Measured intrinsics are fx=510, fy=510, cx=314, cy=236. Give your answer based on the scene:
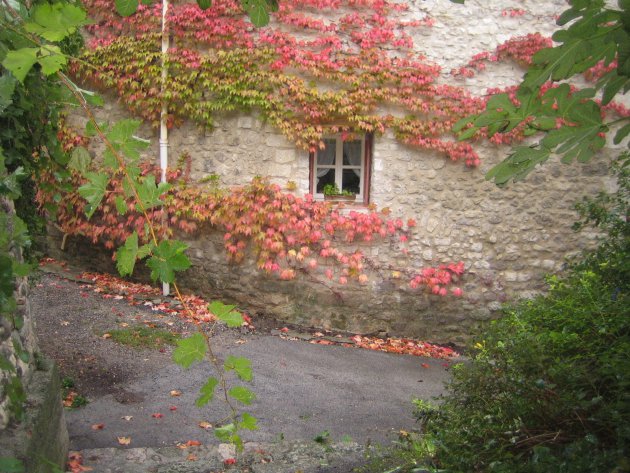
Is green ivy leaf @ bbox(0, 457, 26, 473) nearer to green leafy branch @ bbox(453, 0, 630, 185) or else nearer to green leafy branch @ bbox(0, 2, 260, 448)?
green leafy branch @ bbox(0, 2, 260, 448)

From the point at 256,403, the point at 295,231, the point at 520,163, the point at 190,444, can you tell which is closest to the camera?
the point at 520,163

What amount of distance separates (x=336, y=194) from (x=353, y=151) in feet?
1.88

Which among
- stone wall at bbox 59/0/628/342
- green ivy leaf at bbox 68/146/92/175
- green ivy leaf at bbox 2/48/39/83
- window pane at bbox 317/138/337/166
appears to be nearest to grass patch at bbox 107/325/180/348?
stone wall at bbox 59/0/628/342

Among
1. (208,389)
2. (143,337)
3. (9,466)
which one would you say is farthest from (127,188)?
(143,337)

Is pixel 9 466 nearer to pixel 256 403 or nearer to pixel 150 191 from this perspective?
pixel 150 191

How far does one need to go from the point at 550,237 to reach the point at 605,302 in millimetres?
4136

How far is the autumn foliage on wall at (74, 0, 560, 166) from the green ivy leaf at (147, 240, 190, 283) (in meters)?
4.97

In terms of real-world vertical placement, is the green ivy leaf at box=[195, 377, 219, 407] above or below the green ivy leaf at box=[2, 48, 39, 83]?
below

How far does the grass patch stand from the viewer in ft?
16.8

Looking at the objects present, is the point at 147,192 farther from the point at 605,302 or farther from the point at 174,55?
the point at 174,55

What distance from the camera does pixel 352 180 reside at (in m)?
6.36

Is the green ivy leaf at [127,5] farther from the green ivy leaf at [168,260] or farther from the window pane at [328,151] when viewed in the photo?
the window pane at [328,151]

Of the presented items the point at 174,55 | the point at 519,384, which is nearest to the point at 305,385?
the point at 519,384

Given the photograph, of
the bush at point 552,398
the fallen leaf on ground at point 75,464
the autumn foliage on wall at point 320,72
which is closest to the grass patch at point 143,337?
the fallen leaf on ground at point 75,464
